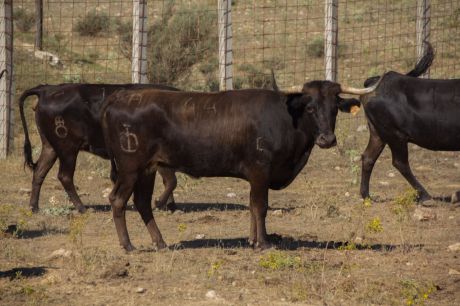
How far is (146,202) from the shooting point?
10250 mm

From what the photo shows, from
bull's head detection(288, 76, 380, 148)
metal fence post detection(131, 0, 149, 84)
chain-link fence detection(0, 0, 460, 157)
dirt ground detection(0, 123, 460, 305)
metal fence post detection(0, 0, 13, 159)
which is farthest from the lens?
chain-link fence detection(0, 0, 460, 157)

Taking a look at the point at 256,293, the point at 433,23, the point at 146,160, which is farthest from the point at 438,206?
the point at 433,23

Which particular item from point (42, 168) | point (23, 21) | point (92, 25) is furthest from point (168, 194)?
point (23, 21)

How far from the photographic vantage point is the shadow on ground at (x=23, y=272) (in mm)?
8523

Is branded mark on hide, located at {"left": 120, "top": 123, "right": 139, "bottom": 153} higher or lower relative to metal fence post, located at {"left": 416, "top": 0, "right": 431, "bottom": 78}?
lower

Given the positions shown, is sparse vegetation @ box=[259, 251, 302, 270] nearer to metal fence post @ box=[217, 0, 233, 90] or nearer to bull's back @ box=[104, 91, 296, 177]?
bull's back @ box=[104, 91, 296, 177]

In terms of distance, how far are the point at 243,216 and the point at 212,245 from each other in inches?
79.9

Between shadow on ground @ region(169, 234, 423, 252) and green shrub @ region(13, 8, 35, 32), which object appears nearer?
shadow on ground @ region(169, 234, 423, 252)

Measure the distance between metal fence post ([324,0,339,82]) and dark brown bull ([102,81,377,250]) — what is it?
7.27m

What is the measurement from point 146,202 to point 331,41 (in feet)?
26.1

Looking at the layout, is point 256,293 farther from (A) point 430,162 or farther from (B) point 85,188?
(A) point 430,162

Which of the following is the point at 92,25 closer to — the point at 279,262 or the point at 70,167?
the point at 70,167

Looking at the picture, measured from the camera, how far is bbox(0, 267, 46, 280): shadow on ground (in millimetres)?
8523

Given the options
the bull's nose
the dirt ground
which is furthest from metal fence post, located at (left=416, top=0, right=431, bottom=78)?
the bull's nose
